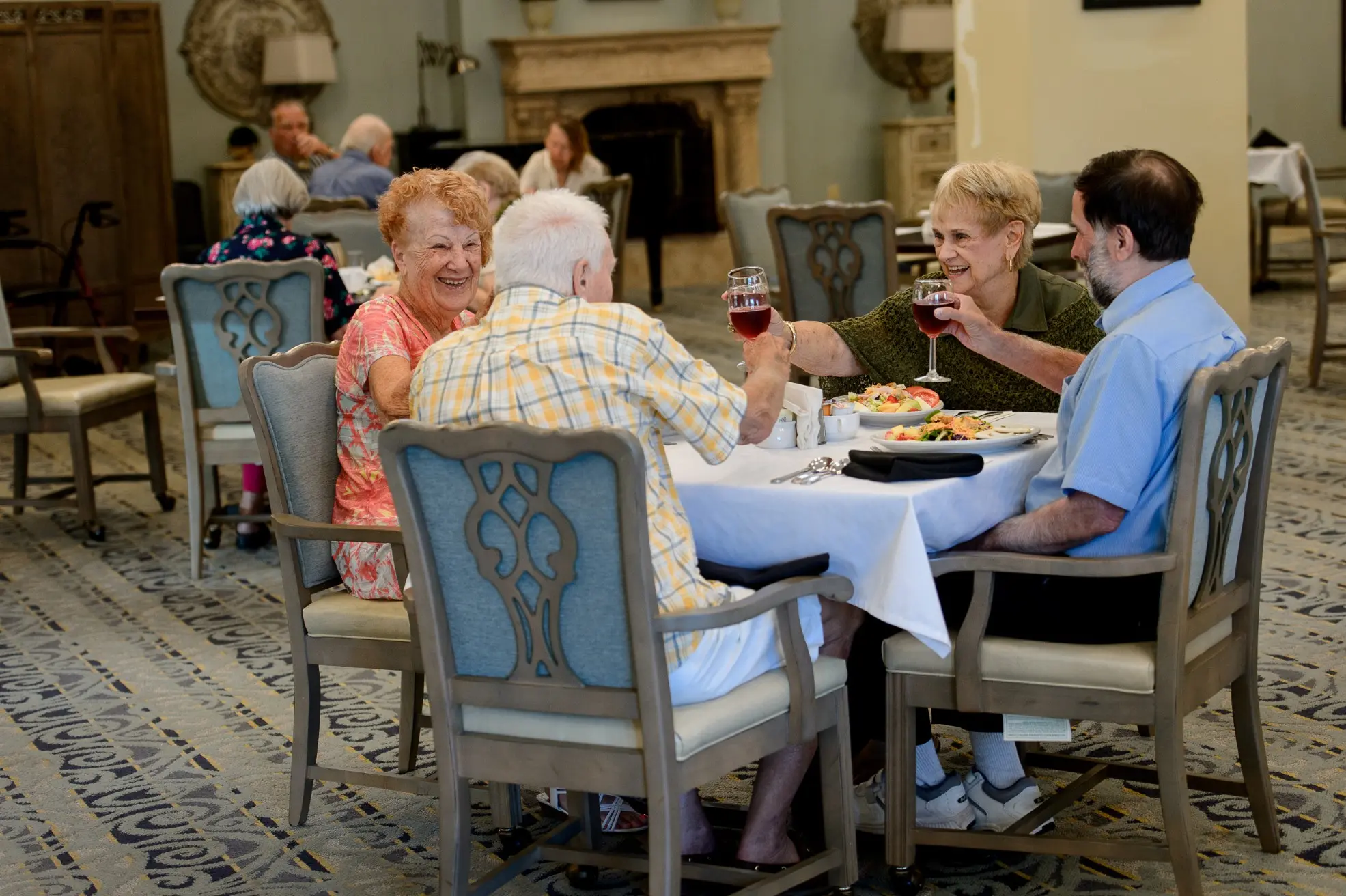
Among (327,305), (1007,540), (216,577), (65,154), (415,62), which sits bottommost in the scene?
(216,577)

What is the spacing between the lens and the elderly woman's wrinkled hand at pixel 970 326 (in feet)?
10.7

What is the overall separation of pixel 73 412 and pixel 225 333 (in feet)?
3.31

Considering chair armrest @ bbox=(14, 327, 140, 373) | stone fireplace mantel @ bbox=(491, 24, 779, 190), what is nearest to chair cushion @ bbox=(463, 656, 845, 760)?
chair armrest @ bbox=(14, 327, 140, 373)

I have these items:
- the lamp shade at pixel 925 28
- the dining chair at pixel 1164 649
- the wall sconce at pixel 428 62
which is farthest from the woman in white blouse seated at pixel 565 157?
the dining chair at pixel 1164 649

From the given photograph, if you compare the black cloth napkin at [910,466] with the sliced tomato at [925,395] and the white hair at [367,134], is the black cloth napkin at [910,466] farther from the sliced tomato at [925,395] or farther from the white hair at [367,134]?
the white hair at [367,134]

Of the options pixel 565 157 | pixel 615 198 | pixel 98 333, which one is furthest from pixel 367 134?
pixel 98 333

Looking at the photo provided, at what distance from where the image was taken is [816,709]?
2.60 m

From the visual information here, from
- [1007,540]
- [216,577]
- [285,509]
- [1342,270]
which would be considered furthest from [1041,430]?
[1342,270]

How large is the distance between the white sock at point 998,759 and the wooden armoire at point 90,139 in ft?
26.2

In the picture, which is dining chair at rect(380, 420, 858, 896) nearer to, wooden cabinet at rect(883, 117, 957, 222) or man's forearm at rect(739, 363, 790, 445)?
man's forearm at rect(739, 363, 790, 445)

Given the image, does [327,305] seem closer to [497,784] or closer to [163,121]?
[497,784]

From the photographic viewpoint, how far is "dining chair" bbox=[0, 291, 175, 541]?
18.7ft

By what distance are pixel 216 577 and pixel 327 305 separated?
970 millimetres

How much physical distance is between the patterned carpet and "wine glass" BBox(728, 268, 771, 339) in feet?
3.15
